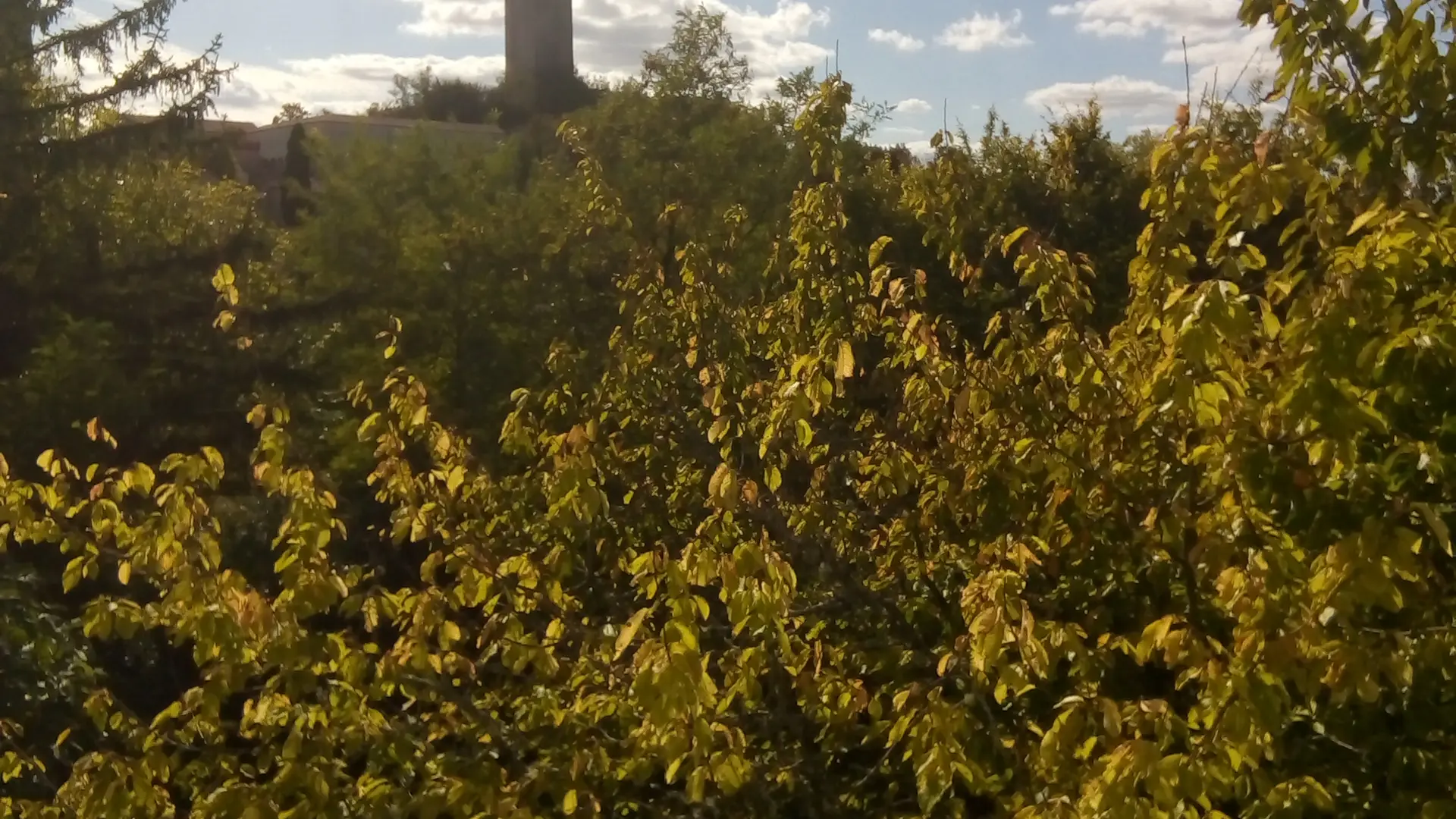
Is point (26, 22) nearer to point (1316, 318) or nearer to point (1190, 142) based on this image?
point (1190, 142)

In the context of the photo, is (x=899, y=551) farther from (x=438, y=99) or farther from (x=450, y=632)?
(x=438, y=99)

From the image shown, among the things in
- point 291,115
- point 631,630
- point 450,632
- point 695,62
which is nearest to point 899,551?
point 450,632

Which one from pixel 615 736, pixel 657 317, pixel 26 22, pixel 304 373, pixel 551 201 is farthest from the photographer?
pixel 551 201

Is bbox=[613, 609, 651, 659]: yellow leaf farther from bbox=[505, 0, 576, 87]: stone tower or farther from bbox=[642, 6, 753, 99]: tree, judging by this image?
bbox=[505, 0, 576, 87]: stone tower

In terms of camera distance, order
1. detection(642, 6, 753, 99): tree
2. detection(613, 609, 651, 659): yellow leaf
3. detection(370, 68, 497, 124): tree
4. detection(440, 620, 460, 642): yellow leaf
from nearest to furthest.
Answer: detection(613, 609, 651, 659): yellow leaf → detection(440, 620, 460, 642): yellow leaf → detection(642, 6, 753, 99): tree → detection(370, 68, 497, 124): tree

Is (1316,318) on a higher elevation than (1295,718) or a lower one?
higher

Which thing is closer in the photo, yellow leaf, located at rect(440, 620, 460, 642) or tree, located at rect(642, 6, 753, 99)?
yellow leaf, located at rect(440, 620, 460, 642)

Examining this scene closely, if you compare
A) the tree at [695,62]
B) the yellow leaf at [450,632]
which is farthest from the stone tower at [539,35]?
the yellow leaf at [450,632]

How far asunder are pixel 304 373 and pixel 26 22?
12.8ft

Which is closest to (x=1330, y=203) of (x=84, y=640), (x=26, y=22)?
(x=84, y=640)

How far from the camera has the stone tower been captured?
139 feet

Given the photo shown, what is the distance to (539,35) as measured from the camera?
4259 cm

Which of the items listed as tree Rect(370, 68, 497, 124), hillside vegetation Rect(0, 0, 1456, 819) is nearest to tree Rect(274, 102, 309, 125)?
tree Rect(370, 68, 497, 124)

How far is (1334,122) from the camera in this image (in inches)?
101
